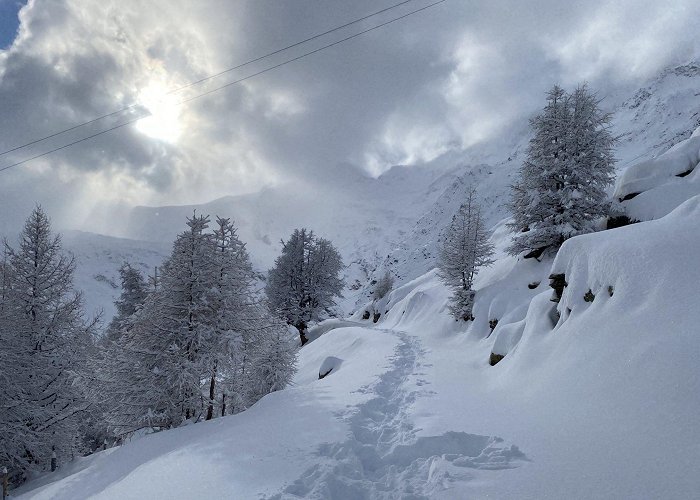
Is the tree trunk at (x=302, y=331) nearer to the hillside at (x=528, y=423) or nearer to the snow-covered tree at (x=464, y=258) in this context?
the snow-covered tree at (x=464, y=258)

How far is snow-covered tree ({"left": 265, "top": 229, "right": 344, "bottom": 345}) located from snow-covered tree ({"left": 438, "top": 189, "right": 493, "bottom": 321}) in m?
13.9

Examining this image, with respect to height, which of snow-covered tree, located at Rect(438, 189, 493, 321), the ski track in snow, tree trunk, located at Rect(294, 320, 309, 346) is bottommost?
the ski track in snow

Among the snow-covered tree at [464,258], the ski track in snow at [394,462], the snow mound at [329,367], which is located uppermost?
the snow-covered tree at [464,258]

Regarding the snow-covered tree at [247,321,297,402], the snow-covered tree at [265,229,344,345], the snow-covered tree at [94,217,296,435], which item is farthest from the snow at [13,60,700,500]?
the snow-covered tree at [265,229,344,345]

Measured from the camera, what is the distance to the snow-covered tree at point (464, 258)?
20.2 meters

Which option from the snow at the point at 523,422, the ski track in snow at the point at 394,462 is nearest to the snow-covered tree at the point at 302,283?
the snow at the point at 523,422

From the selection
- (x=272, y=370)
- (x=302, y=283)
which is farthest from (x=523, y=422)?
(x=302, y=283)

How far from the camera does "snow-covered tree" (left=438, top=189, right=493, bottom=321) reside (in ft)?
66.2

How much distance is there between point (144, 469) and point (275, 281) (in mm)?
26783

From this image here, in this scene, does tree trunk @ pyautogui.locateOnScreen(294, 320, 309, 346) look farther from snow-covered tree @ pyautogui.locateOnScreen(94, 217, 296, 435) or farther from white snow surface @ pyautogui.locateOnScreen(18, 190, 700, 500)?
white snow surface @ pyautogui.locateOnScreen(18, 190, 700, 500)

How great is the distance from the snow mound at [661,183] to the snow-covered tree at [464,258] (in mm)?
7464

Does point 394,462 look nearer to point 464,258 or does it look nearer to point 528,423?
point 528,423

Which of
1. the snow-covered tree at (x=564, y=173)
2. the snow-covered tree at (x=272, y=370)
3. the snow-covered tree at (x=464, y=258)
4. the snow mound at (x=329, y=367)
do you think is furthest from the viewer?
the snow-covered tree at (x=464, y=258)

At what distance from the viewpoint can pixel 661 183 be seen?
15133 millimetres
